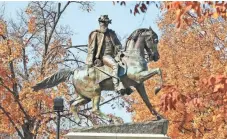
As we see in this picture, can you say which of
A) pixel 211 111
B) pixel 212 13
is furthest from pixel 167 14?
pixel 212 13

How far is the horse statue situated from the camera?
12.3 metres

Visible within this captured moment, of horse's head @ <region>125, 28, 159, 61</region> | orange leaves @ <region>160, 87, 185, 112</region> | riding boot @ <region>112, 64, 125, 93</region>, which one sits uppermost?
horse's head @ <region>125, 28, 159, 61</region>

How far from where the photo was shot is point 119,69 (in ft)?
40.9

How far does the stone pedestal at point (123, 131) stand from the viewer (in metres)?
11.8

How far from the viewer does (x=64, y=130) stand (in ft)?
Result: 80.7

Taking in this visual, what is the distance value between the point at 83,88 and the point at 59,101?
7.24 ft

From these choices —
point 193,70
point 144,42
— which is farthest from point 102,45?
point 193,70

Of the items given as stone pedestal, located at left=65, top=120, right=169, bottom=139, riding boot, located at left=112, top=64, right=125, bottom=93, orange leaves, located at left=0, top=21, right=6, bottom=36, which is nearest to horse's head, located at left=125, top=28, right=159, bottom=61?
riding boot, located at left=112, top=64, right=125, bottom=93

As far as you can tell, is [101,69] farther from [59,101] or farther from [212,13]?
[212,13]

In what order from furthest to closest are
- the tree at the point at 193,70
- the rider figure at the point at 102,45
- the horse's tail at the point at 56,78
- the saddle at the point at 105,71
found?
the tree at the point at 193,70 < the horse's tail at the point at 56,78 < the rider figure at the point at 102,45 < the saddle at the point at 105,71

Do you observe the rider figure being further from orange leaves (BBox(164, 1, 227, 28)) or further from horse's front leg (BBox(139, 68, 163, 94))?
orange leaves (BBox(164, 1, 227, 28))

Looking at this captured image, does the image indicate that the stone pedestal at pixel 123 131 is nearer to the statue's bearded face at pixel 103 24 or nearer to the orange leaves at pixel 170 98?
the statue's bearded face at pixel 103 24

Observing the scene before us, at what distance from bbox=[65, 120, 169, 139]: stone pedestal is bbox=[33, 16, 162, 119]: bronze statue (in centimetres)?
38

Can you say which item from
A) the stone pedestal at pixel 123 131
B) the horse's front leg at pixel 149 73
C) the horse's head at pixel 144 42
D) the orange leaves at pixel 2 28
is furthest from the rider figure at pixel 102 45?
the orange leaves at pixel 2 28
